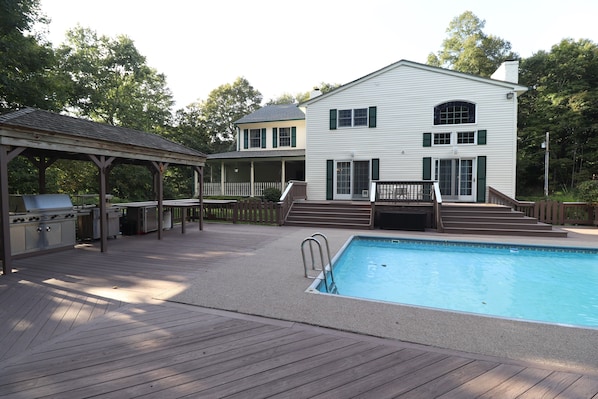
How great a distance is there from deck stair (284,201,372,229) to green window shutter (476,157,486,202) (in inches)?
208

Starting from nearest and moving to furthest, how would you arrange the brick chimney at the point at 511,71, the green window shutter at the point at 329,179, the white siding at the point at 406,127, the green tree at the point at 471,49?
the white siding at the point at 406,127, the brick chimney at the point at 511,71, the green window shutter at the point at 329,179, the green tree at the point at 471,49

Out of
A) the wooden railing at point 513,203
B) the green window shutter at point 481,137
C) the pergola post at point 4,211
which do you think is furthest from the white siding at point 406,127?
the pergola post at point 4,211

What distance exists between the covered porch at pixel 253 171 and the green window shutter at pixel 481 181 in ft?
29.5

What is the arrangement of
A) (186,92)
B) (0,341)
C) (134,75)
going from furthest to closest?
(186,92)
(134,75)
(0,341)

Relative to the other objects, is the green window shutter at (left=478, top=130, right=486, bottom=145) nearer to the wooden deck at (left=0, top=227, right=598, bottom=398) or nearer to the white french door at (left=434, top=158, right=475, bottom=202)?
the white french door at (left=434, top=158, right=475, bottom=202)

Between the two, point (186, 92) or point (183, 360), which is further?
point (186, 92)

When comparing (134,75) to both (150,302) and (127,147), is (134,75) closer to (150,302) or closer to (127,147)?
(127,147)

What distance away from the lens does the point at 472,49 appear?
1042 inches

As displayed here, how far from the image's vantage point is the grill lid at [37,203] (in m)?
6.33

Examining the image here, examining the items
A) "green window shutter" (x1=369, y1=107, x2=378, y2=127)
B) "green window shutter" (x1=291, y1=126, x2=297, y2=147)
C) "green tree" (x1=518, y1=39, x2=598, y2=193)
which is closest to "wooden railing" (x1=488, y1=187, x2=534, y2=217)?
"green window shutter" (x1=369, y1=107, x2=378, y2=127)

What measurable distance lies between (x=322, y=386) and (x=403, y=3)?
13.8 meters

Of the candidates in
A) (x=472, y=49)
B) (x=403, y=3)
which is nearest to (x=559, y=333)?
(x=403, y=3)

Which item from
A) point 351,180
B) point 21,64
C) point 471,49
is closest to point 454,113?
point 351,180

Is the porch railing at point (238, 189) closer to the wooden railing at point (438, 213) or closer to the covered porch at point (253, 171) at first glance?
the covered porch at point (253, 171)
